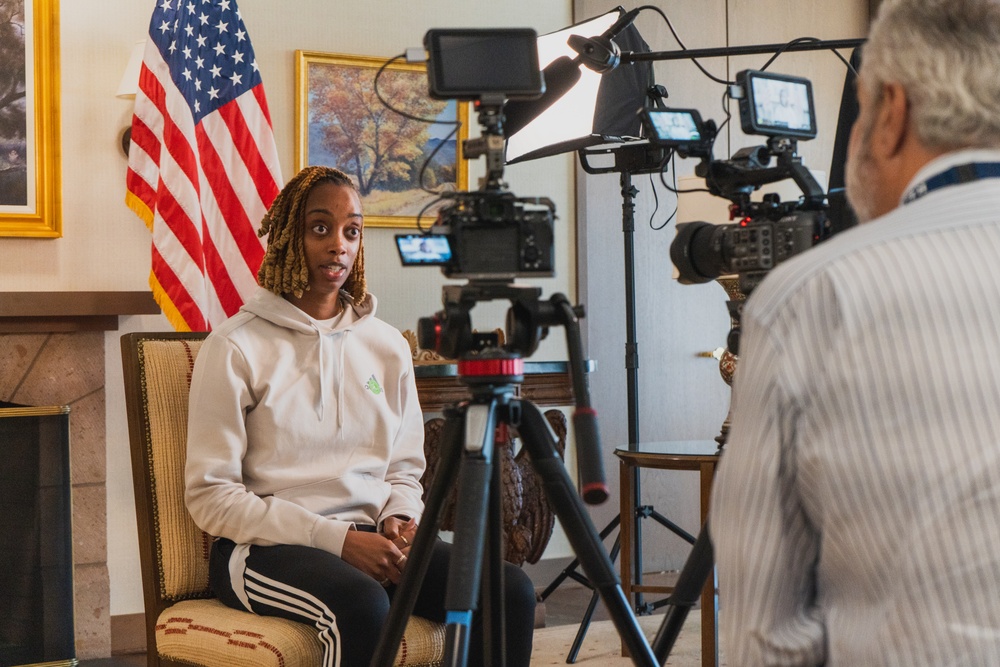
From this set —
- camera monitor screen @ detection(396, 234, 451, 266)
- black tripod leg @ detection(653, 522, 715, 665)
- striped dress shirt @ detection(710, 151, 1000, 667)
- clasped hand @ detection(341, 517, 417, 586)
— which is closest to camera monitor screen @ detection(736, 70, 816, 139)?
camera monitor screen @ detection(396, 234, 451, 266)

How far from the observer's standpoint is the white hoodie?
1.89 metres

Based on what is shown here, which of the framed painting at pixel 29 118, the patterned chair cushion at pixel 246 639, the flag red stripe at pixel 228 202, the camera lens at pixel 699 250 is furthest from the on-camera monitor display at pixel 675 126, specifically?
the framed painting at pixel 29 118

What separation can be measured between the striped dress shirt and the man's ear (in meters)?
0.06

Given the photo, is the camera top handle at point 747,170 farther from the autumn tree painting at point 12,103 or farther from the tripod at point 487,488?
the autumn tree painting at point 12,103

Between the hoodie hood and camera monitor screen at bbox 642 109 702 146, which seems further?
→ the hoodie hood

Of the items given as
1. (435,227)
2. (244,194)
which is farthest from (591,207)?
(435,227)

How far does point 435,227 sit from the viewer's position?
4.50 feet

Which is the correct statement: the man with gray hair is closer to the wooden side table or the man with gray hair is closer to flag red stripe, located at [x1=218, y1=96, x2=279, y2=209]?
the wooden side table

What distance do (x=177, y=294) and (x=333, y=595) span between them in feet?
4.92

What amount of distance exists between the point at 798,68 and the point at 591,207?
1.17 m

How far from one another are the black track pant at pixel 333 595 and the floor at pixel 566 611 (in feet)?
4.51

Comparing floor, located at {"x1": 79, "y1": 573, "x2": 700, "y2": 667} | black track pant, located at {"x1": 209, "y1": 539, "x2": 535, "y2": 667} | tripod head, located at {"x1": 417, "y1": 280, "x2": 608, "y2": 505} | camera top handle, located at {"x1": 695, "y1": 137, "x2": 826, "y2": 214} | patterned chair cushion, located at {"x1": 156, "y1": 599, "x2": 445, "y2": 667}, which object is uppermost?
camera top handle, located at {"x1": 695, "y1": 137, "x2": 826, "y2": 214}

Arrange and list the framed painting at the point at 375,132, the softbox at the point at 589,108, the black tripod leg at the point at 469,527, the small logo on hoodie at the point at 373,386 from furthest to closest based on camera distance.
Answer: the framed painting at the point at 375,132 < the softbox at the point at 589,108 < the small logo on hoodie at the point at 373,386 < the black tripod leg at the point at 469,527

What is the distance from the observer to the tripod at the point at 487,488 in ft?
4.22
